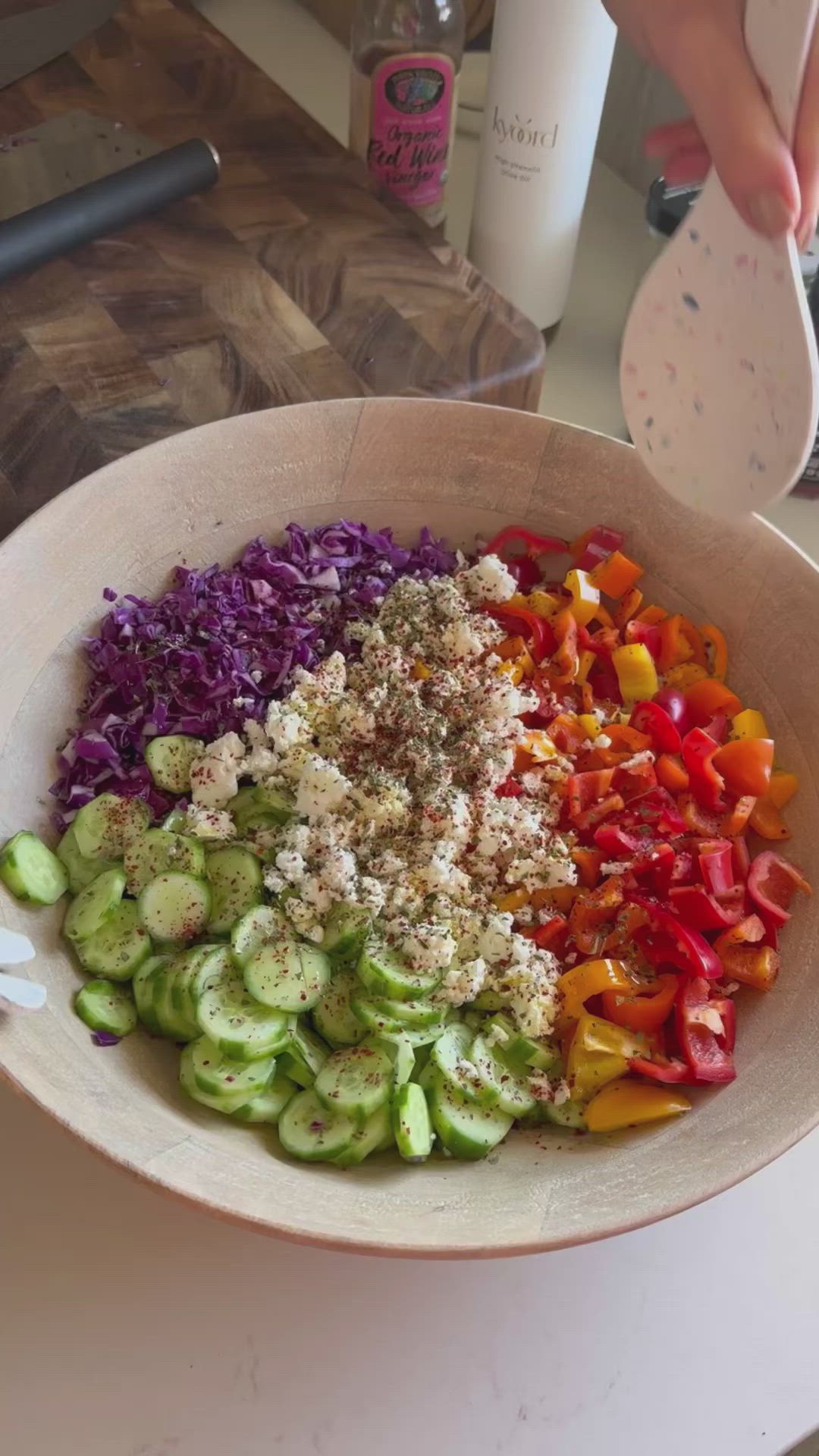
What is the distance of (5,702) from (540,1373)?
81cm

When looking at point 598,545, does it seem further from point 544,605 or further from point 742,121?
point 742,121

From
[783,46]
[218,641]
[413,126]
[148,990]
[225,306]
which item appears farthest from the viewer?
[413,126]

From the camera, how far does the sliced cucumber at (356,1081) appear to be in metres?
1.01

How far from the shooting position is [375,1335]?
1.01m

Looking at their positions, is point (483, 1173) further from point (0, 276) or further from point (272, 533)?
point (0, 276)

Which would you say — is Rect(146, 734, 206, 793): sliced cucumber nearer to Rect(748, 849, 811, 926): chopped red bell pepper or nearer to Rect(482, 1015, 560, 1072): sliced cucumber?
Rect(482, 1015, 560, 1072): sliced cucumber

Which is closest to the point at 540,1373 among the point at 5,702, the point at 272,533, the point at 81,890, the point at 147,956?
the point at 147,956

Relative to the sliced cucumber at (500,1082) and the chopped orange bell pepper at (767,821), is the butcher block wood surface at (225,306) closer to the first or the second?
the chopped orange bell pepper at (767,821)

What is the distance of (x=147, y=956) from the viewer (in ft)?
3.72

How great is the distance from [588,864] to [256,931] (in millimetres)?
345

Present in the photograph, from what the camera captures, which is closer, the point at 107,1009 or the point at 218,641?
the point at 107,1009

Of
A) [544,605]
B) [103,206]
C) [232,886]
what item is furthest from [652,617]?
[103,206]

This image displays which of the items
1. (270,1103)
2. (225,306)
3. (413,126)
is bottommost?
(270,1103)

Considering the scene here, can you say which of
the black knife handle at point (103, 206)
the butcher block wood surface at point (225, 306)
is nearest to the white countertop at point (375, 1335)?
the butcher block wood surface at point (225, 306)
